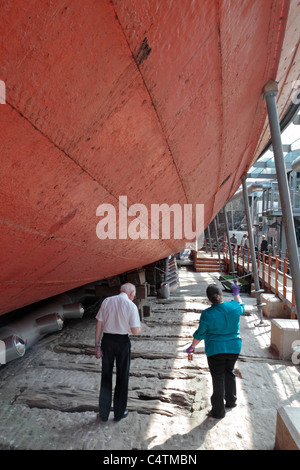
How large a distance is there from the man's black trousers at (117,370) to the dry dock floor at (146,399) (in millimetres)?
142

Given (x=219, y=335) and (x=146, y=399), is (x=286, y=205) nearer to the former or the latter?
(x=219, y=335)

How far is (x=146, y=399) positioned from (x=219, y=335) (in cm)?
124

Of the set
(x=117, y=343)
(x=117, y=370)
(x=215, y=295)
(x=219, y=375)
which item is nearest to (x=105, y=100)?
(x=215, y=295)

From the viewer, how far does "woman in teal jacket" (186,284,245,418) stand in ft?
9.20

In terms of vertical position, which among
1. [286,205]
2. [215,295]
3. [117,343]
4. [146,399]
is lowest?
[146,399]

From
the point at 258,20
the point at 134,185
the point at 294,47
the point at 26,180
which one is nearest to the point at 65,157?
the point at 26,180

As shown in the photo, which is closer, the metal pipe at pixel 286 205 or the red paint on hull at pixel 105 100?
the red paint on hull at pixel 105 100

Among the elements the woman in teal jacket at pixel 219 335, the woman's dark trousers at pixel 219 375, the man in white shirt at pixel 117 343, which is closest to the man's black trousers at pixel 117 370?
the man in white shirt at pixel 117 343

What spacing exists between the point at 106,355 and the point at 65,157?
216 cm

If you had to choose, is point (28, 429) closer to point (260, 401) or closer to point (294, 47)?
point (260, 401)

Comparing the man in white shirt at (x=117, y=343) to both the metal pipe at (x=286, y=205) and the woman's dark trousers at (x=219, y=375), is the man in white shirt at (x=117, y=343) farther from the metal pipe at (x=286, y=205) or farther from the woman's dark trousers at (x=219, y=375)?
the metal pipe at (x=286, y=205)

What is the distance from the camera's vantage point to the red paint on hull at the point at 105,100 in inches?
37.4

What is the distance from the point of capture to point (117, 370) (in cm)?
288

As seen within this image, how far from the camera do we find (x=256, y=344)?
5039 mm
